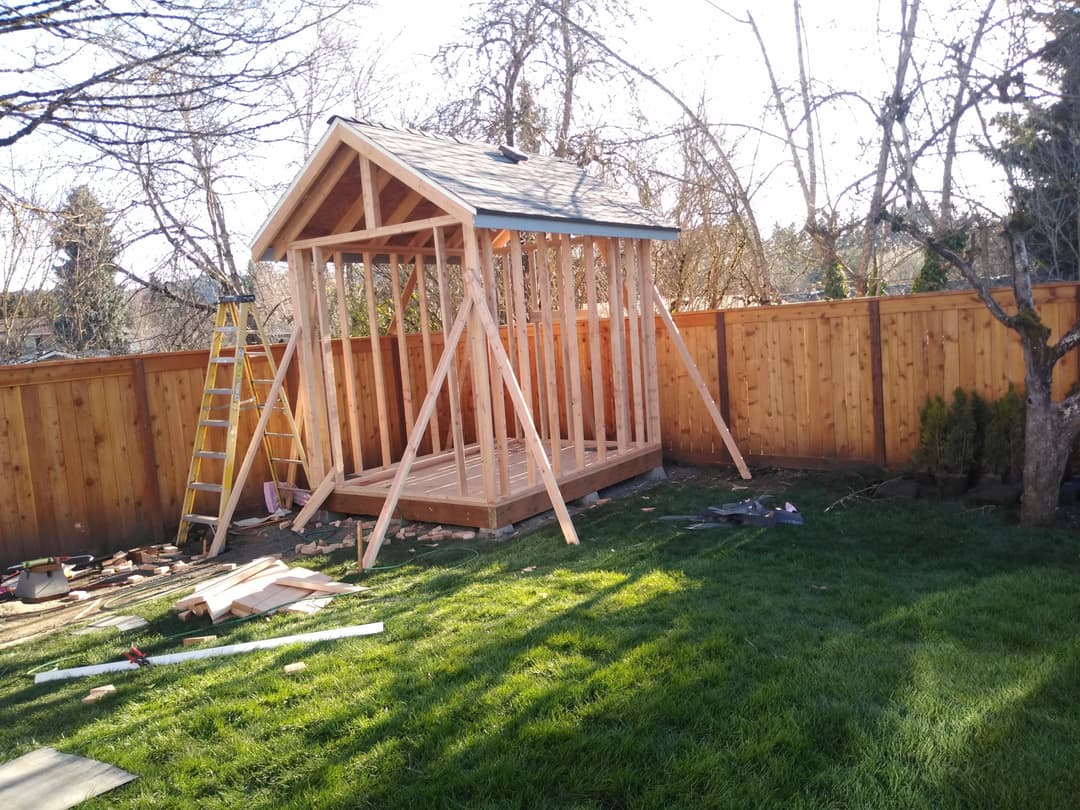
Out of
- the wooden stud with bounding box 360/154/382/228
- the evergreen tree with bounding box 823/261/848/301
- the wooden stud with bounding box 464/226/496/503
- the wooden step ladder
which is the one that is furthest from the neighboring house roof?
the evergreen tree with bounding box 823/261/848/301

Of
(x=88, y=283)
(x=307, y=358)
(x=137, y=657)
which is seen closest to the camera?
(x=137, y=657)

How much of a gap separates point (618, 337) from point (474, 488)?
83.2 inches

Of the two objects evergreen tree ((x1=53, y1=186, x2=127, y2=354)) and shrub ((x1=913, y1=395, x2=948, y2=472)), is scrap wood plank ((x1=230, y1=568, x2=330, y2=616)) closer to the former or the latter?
shrub ((x1=913, y1=395, x2=948, y2=472))

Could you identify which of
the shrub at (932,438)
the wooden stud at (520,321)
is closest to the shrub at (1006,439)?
the shrub at (932,438)

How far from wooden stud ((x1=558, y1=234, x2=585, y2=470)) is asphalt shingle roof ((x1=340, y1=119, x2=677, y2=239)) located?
46cm

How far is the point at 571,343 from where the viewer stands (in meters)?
7.81

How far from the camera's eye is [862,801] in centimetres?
274

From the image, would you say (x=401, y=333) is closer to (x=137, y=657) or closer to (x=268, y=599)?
(x=268, y=599)

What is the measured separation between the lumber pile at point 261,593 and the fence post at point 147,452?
2.02 m

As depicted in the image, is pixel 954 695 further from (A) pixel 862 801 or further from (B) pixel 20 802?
(B) pixel 20 802

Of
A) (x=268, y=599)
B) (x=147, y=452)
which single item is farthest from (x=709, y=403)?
(x=147, y=452)

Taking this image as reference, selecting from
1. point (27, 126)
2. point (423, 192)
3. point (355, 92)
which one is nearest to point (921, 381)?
point (423, 192)

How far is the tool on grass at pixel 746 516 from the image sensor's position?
6.63 metres

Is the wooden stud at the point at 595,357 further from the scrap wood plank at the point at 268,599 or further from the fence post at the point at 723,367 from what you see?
the scrap wood plank at the point at 268,599
